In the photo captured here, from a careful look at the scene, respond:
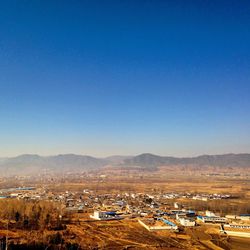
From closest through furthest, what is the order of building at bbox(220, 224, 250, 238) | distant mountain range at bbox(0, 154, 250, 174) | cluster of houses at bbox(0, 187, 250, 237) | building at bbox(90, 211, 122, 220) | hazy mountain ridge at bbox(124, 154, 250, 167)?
building at bbox(220, 224, 250, 238) < cluster of houses at bbox(0, 187, 250, 237) < building at bbox(90, 211, 122, 220) < hazy mountain ridge at bbox(124, 154, 250, 167) < distant mountain range at bbox(0, 154, 250, 174)

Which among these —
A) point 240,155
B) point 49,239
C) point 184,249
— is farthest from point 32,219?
point 240,155

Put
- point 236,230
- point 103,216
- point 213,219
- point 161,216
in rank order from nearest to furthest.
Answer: point 236,230
point 213,219
point 103,216
point 161,216

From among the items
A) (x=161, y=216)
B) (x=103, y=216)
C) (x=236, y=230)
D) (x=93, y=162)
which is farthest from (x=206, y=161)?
(x=236, y=230)

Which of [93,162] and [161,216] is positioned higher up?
[93,162]

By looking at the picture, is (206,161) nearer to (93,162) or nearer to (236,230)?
(93,162)

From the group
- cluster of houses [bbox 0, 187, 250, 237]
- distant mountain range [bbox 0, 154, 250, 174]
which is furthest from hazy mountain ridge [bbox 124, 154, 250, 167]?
cluster of houses [bbox 0, 187, 250, 237]

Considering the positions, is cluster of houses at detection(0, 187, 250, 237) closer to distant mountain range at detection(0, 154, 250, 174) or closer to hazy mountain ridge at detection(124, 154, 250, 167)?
hazy mountain ridge at detection(124, 154, 250, 167)

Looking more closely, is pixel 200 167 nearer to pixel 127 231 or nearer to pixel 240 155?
pixel 240 155

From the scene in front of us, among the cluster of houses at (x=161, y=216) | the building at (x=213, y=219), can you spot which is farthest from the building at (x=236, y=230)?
the building at (x=213, y=219)
